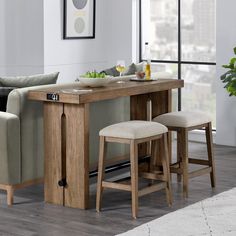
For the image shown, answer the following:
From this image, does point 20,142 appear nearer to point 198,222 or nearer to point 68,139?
point 68,139

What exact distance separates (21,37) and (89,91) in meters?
3.40

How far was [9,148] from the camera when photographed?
5285 mm

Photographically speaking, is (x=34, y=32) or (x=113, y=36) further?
(x=113, y=36)

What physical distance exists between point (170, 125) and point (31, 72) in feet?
10.4

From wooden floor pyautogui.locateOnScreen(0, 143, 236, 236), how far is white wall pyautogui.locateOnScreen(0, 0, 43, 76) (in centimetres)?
266

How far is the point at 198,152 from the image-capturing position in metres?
7.53

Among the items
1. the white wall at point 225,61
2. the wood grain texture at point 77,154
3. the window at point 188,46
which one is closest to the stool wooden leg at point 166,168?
the wood grain texture at point 77,154

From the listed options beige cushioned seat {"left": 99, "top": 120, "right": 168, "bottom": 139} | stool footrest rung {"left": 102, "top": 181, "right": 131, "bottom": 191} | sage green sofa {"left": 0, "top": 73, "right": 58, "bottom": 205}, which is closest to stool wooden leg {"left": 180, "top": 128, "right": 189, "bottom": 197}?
beige cushioned seat {"left": 99, "top": 120, "right": 168, "bottom": 139}

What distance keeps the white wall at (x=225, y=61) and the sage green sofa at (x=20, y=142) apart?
3.01 m

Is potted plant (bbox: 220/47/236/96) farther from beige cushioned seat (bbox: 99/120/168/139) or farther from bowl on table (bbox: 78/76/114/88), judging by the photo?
beige cushioned seat (bbox: 99/120/168/139)

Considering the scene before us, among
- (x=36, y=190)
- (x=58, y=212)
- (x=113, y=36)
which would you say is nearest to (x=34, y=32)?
(x=113, y=36)

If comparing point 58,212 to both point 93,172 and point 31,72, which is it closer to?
point 93,172

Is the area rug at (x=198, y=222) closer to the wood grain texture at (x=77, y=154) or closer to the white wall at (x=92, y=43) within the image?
the wood grain texture at (x=77, y=154)

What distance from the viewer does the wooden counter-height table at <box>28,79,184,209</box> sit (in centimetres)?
516
